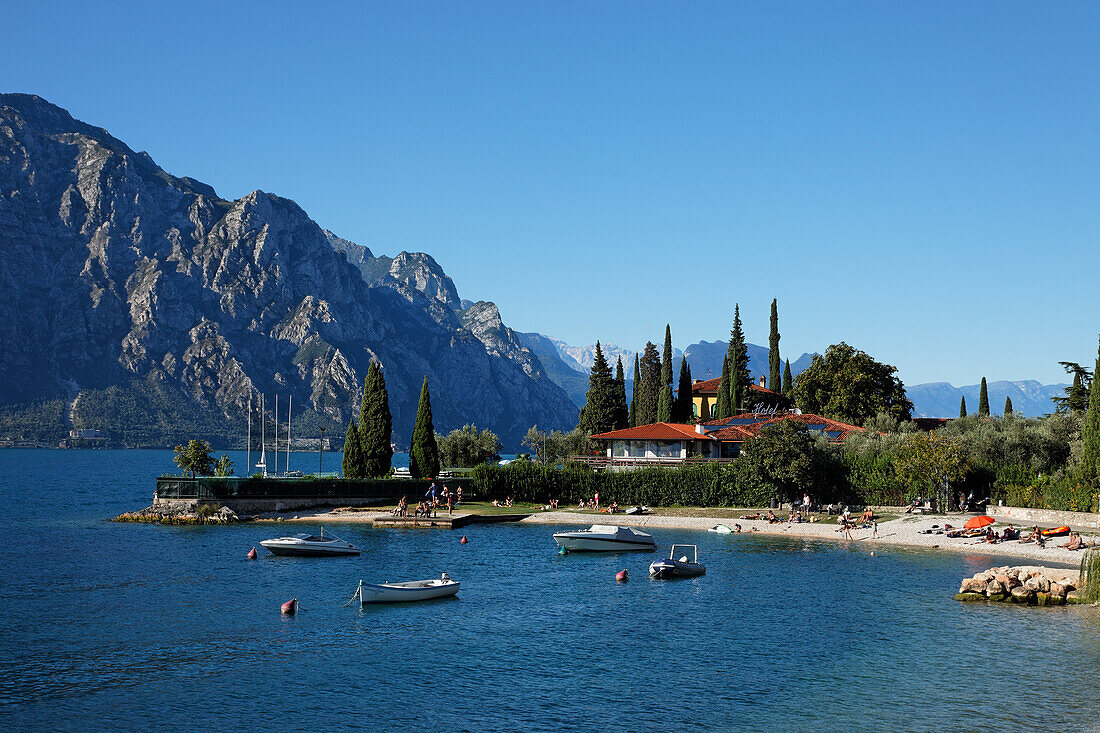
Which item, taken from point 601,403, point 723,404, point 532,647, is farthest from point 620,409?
point 532,647

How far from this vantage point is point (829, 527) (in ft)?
247

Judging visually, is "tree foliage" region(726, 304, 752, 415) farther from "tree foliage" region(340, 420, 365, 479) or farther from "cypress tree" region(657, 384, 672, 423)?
"tree foliage" region(340, 420, 365, 479)

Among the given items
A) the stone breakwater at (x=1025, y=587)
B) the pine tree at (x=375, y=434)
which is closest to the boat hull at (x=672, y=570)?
the stone breakwater at (x=1025, y=587)

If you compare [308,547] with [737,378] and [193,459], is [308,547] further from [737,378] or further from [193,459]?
[737,378]

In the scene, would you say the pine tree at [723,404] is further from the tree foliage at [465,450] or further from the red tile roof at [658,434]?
the tree foliage at [465,450]

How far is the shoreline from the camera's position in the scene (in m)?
61.4

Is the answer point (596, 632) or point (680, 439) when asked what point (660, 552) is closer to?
point (596, 632)

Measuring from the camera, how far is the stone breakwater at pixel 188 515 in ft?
266

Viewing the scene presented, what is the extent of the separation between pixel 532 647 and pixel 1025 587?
88.2ft

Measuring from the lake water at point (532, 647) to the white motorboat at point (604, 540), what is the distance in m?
3.45

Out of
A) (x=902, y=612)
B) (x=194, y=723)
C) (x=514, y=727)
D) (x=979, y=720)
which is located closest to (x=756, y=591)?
(x=902, y=612)

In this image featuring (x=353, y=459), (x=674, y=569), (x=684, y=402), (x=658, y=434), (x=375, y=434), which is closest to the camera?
(x=674, y=569)

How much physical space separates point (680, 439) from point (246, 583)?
190ft

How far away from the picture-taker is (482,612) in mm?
46000
